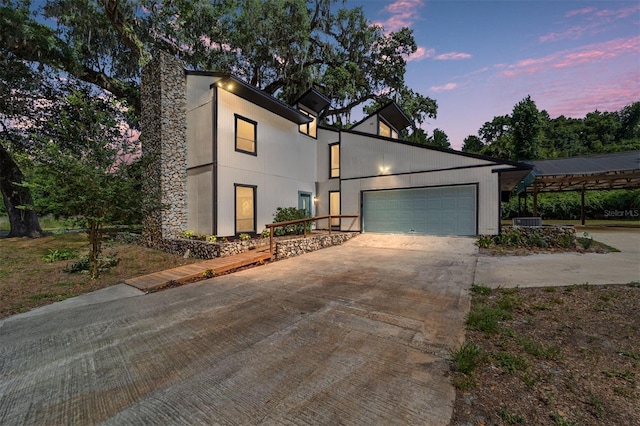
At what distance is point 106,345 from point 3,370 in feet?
2.80

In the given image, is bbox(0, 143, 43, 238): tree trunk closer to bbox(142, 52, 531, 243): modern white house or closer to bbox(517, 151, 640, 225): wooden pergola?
bbox(142, 52, 531, 243): modern white house

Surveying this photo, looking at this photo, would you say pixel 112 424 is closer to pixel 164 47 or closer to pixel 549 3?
pixel 549 3

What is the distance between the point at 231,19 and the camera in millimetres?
15820

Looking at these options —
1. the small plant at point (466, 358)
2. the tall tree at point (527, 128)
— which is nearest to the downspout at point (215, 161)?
the small plant at point (466, 358)

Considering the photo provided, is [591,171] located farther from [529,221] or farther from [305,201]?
[305,201]

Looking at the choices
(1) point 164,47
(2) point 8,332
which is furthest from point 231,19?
(2) point 8,332

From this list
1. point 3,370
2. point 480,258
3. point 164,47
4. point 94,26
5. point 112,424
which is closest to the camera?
point 112,424

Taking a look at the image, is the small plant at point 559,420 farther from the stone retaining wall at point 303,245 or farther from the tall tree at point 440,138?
the tall tree at point 440,138

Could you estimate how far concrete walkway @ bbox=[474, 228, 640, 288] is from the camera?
497cm

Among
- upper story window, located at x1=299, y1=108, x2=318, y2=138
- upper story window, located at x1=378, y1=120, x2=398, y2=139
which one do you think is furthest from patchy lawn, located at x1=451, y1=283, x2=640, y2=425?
upper story window, located at x1=378, y1=120, x2=398, y2=139

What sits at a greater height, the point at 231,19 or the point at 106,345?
the point at 231,19

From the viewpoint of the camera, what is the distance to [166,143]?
9750mm

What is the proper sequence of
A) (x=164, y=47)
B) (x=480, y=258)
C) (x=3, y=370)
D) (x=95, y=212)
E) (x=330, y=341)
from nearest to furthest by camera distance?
(x=3, y=370)
(x=330, y=341)
(x=95, y=212)
(x=480, y=258)
(x=164, y=47)

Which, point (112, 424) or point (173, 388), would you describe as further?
point (173, 388)
